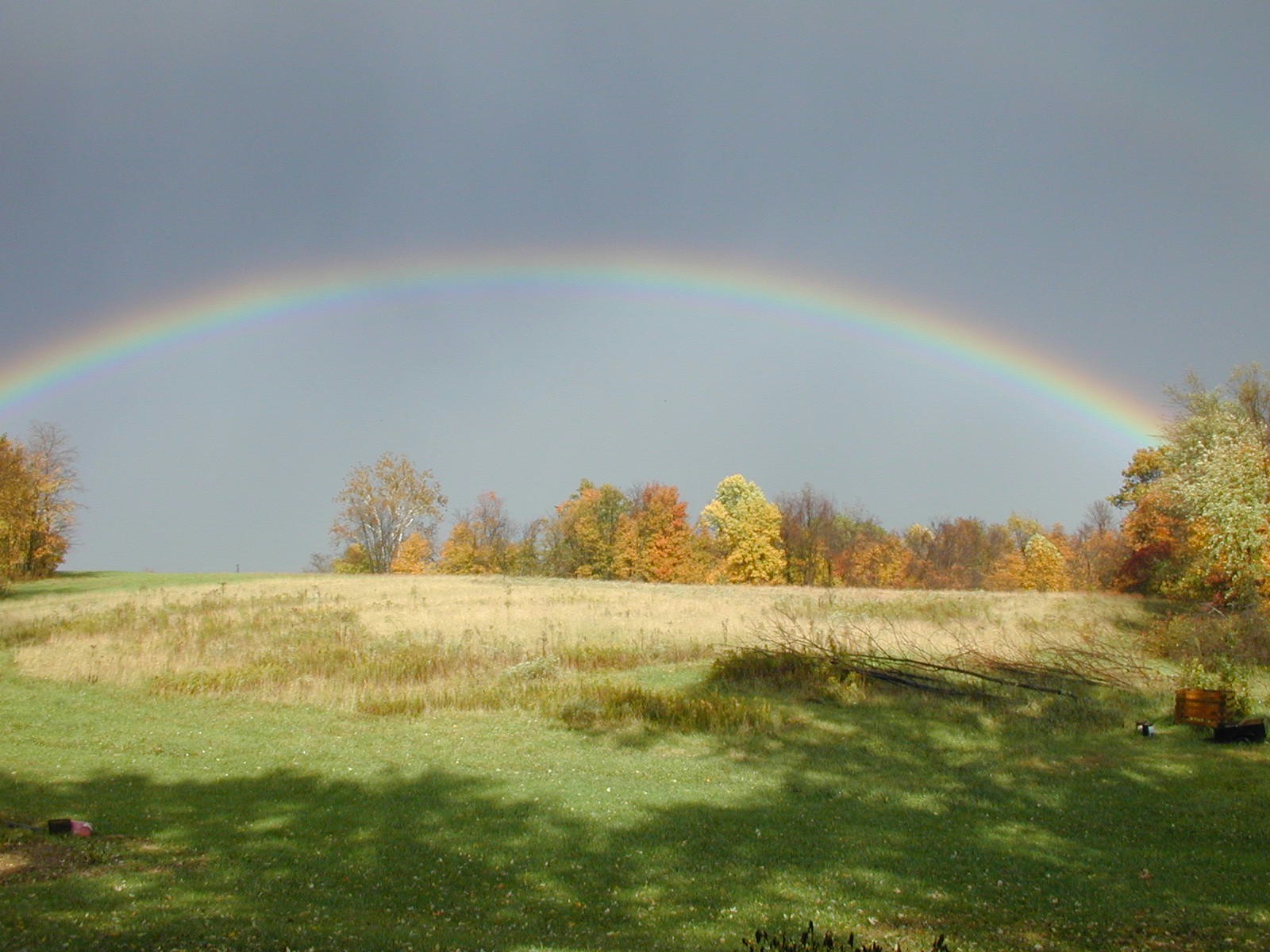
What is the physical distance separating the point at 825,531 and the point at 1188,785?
85.3 meters

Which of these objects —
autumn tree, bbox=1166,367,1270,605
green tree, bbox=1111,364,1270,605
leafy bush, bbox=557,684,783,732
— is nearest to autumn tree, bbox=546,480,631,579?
green tree, bbox=1111,364,1270,605

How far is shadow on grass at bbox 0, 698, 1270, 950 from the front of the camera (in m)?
7.34

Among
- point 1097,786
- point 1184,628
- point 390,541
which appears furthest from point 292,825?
point 390,541

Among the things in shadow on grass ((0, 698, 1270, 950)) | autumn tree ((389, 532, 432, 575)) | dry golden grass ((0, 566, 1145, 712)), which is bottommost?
shadow on grass ((0, 698, 1270, 950))

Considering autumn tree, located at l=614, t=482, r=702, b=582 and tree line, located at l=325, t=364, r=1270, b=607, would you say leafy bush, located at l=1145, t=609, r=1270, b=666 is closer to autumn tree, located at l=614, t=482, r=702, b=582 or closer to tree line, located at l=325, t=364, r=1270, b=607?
tree line, located at l=325, t=364, r=1270, b=607

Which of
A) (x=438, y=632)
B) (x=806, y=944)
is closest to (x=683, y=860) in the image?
(x=806, y=944)

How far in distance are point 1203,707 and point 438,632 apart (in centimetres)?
2189

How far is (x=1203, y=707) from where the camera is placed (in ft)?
55.4

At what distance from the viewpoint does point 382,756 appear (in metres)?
15.4

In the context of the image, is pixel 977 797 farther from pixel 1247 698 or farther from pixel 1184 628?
pixel 1184 628

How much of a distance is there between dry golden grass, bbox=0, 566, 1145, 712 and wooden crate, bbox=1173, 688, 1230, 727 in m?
6.31

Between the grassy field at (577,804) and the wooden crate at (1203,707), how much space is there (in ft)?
1.06

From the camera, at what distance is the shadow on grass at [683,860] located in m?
7.34

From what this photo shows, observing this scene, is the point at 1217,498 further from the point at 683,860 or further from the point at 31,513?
the point at 31,513
